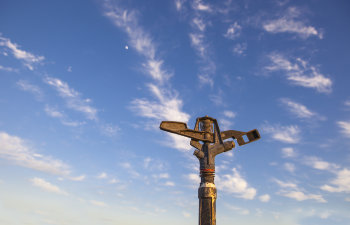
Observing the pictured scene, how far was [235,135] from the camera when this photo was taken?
11.3 metres

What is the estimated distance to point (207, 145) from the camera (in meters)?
10.9

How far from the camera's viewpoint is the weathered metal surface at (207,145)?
32.6ft

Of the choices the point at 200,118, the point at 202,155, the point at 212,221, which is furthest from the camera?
the point at 200,118

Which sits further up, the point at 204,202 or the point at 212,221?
the point at 204,202

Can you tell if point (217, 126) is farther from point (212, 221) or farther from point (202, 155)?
point (212, 221)

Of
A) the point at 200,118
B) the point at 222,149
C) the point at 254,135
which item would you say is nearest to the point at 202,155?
the point at 222,149

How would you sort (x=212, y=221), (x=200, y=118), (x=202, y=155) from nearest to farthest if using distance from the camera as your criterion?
1. (x=212, y=221)
2. (x=202, y=155)
3. (x=200, y=118)

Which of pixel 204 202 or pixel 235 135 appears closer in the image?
pixel 204 202

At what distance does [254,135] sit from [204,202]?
337cm

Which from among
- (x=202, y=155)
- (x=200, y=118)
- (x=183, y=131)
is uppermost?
(x=200, y=118)

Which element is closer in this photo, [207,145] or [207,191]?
[207,191]

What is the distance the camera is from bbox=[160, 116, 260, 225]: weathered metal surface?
9945mm

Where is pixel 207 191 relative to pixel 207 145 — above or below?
below

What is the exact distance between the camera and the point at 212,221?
9.77 m
